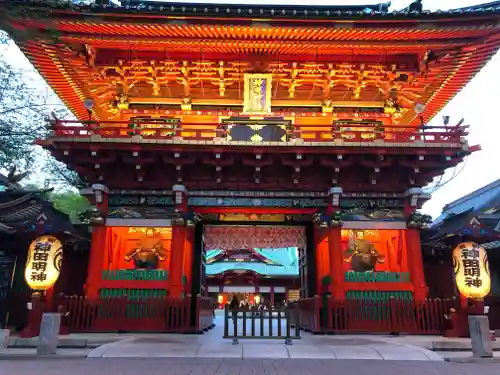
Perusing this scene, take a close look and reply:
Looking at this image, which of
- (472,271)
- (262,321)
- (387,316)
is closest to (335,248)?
(387,316)

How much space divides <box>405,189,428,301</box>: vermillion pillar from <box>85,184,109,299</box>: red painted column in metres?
9.77

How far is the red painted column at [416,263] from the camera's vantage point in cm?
1216

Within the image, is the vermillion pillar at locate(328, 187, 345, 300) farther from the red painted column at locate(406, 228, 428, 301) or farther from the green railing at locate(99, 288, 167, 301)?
the green railing at locate(99, 288, 167, 301)

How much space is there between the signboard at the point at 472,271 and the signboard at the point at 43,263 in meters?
11.2

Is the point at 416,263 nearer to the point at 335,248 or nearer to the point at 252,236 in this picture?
the point at 335,248

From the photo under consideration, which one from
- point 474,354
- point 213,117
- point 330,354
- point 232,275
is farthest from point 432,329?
point 232,275

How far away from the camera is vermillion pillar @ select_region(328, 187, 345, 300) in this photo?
12.1m

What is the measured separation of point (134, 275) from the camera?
12.3 metres

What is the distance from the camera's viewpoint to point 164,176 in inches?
513

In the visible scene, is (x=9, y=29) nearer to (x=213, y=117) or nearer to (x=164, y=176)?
(x=164, y=176)

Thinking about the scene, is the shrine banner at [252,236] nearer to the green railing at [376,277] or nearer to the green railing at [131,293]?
the green railing at [376,277]

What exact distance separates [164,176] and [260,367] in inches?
311

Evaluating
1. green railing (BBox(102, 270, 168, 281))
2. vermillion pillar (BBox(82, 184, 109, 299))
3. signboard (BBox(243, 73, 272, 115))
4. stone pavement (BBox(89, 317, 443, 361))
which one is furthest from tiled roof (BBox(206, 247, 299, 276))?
stone pavement (BBox(89, 317, 443, 361))

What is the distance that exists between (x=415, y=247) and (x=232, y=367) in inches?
324
